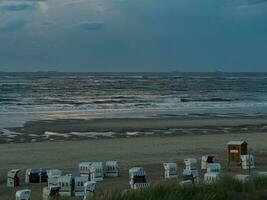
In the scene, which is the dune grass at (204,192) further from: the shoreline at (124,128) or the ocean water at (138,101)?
the ocean water at (138,101)

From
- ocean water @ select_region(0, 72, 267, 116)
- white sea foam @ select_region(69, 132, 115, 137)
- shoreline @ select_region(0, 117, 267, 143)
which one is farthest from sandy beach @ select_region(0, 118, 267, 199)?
ocean water @ select_region(0, 72, 267, 116)

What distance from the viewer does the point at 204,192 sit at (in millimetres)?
9516

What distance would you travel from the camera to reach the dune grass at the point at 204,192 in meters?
8.98

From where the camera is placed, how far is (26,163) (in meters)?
20.5

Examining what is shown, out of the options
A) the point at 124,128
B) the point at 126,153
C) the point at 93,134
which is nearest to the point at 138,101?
the point at 124,128

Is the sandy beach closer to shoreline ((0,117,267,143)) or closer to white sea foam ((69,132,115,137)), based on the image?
shoreline ((0,117,267,143))

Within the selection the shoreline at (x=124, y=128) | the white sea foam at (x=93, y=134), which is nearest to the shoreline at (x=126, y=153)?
the shoreline at (x=124, y=128)

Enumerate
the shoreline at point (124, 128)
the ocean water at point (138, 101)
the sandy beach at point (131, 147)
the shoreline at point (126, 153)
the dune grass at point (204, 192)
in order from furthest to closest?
the ocean water at point (138, 101) → the shoreline at point (124, 128) → the sandy beach at point (131, 147) → the shoreline at point (126, 153) → the dune grass at point (204, 192)

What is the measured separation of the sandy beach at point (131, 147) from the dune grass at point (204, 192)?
3.89 m

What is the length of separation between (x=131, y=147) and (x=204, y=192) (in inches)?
606

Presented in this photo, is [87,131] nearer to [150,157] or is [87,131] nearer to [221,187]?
[150,157]

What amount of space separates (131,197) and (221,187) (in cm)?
187

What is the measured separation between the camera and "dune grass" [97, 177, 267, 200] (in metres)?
8.98

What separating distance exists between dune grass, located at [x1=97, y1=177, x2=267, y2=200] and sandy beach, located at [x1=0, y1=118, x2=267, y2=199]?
389 centimetres
